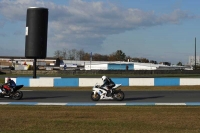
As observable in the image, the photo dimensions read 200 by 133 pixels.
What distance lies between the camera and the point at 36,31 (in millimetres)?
28578

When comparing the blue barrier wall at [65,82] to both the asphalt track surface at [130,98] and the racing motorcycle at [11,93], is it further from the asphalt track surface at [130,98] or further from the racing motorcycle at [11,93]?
the racing motorcycle at [11,93]

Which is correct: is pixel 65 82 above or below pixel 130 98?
above

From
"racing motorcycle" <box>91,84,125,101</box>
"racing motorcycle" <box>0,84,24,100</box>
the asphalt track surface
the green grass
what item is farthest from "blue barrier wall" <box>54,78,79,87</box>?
the green grass

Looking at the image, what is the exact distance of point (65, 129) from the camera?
346 inches

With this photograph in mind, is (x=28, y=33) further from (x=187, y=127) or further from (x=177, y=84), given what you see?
(x=187, y=127)

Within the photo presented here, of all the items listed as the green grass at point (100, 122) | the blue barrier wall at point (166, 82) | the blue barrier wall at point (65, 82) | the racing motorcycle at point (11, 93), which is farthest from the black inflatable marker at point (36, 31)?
the green grass at point (100, 122)

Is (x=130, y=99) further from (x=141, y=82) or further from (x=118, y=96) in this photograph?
(x=141, y=82)

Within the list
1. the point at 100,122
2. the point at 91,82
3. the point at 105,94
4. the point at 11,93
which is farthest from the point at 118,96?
the point at 91,82


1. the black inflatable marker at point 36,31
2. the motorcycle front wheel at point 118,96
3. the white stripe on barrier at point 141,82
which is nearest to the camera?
the motorcycle front wheel at point 118,96

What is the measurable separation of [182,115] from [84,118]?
123 inches

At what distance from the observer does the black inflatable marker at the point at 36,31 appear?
28.4 meters

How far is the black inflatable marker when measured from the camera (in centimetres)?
2839

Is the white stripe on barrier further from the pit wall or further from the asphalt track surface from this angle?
the asphalt track surface

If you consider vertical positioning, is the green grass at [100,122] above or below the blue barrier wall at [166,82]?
below
